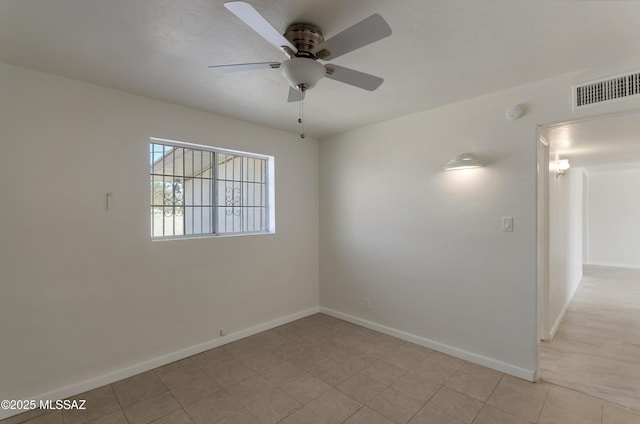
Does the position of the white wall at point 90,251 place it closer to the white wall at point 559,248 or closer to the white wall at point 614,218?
the white wall at point 559,248

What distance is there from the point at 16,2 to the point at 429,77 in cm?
253

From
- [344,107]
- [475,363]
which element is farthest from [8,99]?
[475,363]

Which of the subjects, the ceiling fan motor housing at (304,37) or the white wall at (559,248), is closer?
the ceiling fan motor housing at (304,37)

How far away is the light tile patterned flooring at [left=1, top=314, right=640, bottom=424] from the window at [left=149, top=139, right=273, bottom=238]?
135cm

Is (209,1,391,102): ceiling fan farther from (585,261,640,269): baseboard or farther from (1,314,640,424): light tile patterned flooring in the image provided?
(585,261,640,269): baseboard

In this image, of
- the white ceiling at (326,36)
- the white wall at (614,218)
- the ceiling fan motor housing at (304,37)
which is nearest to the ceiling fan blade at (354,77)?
the ceiling fan motor housing at (304,37)

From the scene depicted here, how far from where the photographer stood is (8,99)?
2084mm

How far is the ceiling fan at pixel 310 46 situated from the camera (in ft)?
4.22

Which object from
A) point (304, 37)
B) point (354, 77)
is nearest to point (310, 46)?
point (304, 37)

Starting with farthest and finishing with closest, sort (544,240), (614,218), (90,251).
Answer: (614,218) < (544,240) < (90,251)

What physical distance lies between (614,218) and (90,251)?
10.4 m

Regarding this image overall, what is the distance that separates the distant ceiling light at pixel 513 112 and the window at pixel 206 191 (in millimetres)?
2584

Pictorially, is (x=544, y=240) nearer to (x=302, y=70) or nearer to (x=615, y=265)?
(x=302, y=70)

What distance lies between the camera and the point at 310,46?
1.68m
